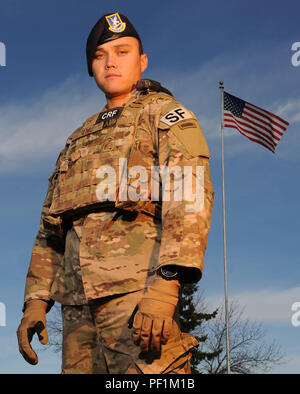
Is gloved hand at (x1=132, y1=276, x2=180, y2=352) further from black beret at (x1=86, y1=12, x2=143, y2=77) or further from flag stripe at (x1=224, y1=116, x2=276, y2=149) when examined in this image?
flag stripe at (x1=224, y1=116, x2=276, y2=149)

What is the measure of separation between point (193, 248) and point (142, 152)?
2.76 ft

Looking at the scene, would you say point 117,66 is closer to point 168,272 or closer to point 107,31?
point 107,31

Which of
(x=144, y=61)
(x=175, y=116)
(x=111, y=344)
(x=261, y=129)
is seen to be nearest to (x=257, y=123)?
(x=261, y=129)

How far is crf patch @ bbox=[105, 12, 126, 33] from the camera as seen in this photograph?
14.1 feet

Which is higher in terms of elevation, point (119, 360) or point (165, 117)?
point (165, 117)

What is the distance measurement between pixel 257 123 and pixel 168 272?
13.8m

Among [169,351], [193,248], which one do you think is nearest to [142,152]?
[193,248]

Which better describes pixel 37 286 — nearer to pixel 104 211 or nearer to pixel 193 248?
pixel 104 211

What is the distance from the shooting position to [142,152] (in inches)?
149

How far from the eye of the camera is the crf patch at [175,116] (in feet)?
12.3

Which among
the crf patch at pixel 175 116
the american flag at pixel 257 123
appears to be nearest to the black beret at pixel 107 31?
the crf patch at pixel 175 116

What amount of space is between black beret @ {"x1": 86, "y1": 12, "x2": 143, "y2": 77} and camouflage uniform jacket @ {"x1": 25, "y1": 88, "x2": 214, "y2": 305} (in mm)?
567

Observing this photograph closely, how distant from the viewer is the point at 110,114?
4.12m
